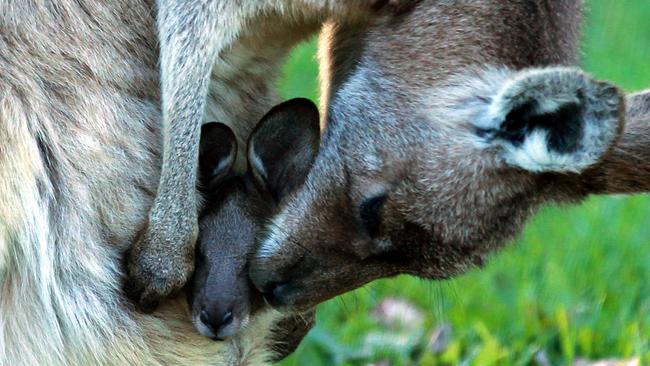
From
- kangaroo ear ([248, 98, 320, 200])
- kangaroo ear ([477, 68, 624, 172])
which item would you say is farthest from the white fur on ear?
kangaroo ear ([477, 68, 624, 172])

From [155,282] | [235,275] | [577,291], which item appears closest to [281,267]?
[235,275]

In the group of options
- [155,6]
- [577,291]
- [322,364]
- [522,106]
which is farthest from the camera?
[577,291]

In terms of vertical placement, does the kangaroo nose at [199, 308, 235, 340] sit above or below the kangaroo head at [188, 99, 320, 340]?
below

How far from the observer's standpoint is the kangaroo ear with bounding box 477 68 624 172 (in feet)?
11.1

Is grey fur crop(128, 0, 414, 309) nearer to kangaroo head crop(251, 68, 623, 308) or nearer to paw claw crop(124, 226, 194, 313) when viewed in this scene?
paw claw crop(124, 226, 194, 313)

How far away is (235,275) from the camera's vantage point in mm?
3721

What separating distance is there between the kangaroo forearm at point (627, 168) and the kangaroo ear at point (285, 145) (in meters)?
0.83

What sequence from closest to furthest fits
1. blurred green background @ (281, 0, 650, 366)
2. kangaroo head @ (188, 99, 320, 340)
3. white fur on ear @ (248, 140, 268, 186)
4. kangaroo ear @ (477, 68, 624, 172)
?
kangaroo ear @ (477, 68, 624, 172) → kangaroo head @ (188, 99, 320, 340) → white fur on ear @ (248, 140, 268, 186) → blurred green background @ (281, 0, 650, 366)

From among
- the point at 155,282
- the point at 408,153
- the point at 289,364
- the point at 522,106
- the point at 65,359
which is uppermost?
the point at 522,106

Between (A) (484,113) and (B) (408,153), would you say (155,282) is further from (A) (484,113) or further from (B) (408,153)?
(A) (484,113)

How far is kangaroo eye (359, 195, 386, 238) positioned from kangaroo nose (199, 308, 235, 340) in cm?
46

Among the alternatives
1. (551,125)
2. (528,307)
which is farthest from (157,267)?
(528,307)

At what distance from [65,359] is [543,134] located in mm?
1500

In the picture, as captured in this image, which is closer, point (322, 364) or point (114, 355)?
point (114, 355)
